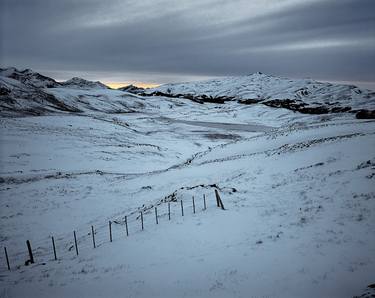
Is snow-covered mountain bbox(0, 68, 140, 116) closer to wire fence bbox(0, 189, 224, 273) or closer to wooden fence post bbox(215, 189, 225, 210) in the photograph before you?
wire fence bbox(0, 189, 224, 273)

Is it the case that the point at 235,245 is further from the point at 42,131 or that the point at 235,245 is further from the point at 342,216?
the point at 42,131

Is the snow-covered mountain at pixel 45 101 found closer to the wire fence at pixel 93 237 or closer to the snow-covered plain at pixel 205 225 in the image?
the snow-covered plain at pixel 205 225

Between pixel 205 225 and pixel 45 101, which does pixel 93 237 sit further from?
pixel 45 101

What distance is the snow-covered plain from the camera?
35.6ft

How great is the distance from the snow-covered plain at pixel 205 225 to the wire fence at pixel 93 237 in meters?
0.13

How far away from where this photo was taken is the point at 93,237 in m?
15.1

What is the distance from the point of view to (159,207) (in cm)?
2019

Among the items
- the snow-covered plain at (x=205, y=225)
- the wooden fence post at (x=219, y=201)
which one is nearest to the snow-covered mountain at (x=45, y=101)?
the snow-covered plain at (x=205, y=225)

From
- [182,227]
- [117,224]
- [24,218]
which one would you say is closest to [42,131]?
[24,218]

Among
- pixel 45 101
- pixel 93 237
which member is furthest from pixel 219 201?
pixel 45 101

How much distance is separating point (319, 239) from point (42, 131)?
5052 centimetres

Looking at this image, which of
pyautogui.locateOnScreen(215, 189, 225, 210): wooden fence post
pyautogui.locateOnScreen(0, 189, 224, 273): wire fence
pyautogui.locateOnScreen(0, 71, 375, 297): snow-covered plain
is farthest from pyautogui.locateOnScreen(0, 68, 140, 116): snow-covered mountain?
pyautogui.locateOnScreen(215, 189, 225, 210): wooden fence post

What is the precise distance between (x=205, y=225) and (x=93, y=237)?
19.7 feet

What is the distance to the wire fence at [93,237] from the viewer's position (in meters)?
15.3
